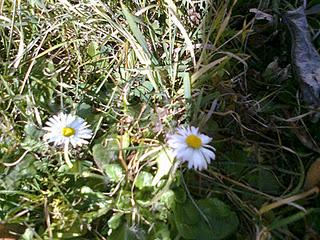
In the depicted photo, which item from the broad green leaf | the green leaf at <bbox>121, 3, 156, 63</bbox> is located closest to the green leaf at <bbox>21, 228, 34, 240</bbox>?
the broad green leaf

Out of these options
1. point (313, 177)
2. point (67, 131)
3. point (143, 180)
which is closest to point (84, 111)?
point (67, 131)

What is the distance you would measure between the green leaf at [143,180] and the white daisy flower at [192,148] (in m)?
0.08

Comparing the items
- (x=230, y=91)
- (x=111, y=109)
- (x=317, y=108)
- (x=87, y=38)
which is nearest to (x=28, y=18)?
(x=87, y=38)

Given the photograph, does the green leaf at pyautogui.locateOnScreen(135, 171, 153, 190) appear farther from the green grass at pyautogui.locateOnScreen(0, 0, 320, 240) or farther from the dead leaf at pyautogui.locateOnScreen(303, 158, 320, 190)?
the dead leaf at pyautogui.locateOnScreen(303, 158, 320, 190)

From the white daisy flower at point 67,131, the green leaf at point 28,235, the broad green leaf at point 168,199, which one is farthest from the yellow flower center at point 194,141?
the green leaf at point 28,235

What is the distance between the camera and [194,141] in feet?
4.17

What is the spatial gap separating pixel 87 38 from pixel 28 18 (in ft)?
0.49

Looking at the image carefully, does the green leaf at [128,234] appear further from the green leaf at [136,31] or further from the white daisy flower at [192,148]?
the green leaf at [136,31]

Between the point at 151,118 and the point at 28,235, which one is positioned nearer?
the point at 28,235

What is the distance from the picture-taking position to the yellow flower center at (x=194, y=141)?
1.27m

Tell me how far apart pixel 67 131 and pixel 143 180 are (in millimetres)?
187

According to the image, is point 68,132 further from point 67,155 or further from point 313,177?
point 313,177

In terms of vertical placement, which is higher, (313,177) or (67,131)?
(67,131)

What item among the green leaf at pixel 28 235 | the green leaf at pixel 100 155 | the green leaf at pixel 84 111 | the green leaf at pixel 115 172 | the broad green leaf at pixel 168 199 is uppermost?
the green leaf at pixel 84 111
